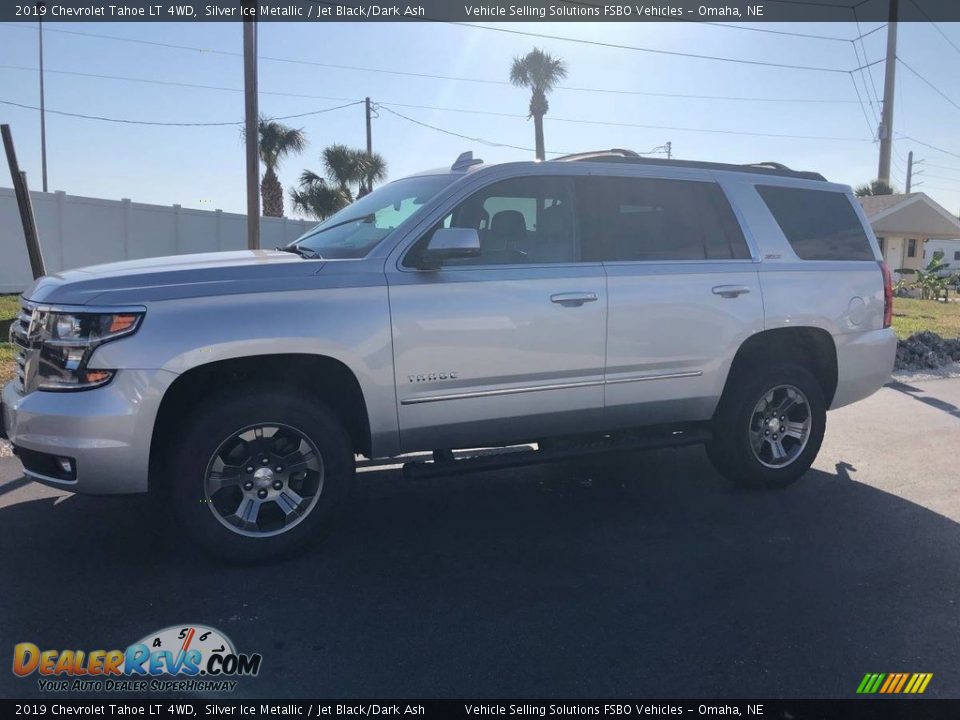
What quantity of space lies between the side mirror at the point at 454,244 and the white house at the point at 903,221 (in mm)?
34352

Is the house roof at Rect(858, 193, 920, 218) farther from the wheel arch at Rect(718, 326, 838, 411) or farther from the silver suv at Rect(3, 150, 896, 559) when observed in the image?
the silver suv at Rect(3, 150, 896, 559)

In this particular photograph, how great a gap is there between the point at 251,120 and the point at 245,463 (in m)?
10.4

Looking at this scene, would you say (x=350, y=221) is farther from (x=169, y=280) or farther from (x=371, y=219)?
(x=169, y=280)

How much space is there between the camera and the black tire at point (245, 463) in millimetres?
3762

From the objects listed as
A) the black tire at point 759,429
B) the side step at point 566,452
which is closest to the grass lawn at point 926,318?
the black tire at point 759,429

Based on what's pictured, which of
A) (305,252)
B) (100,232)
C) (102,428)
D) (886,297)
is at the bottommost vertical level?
(102,428)

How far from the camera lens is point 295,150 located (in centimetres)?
2809

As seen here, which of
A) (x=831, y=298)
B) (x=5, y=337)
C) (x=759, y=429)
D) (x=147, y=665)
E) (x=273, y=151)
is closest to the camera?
(x=147, y=665)

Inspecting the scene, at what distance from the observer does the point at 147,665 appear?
122 inches

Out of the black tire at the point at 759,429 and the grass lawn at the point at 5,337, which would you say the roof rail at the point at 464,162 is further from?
the grass lawn at the point at 5,337

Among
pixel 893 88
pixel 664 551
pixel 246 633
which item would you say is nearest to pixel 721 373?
pixel 664 551
